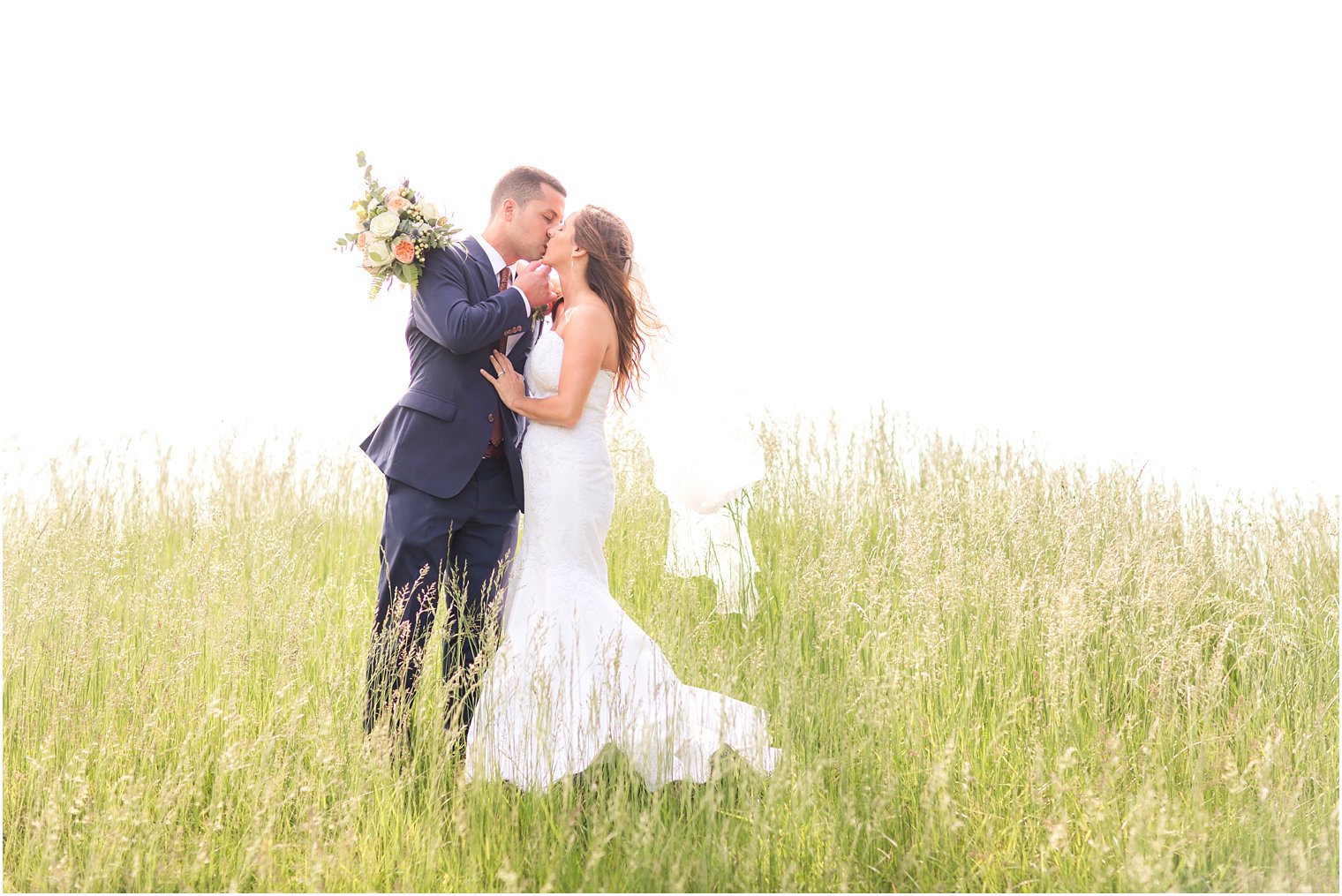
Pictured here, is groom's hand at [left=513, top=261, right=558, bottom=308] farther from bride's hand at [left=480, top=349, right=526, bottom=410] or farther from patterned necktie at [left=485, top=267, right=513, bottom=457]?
bride's hand at [left=480, top=349, right=526, bottom=410]

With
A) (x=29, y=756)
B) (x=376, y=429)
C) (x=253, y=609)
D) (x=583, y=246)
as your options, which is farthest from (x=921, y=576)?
(x=29, y=756)

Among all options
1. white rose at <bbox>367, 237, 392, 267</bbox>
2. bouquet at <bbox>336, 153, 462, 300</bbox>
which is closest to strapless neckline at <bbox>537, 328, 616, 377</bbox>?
bouquet at <bbox>336, 153, 462, 300</bbox>

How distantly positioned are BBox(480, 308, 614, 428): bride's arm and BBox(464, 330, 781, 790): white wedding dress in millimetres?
82

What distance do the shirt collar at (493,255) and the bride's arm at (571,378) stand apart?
1.59 ft

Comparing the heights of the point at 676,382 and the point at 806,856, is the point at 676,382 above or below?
above

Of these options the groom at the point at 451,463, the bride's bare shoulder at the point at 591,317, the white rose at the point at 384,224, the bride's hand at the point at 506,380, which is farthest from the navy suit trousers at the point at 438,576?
the white rose at the point at 384,224

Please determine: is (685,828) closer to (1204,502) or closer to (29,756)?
(29,756)

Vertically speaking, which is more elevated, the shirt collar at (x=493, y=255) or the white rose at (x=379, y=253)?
the shirt collar at (x=493, y=255)

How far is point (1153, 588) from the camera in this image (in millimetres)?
4246

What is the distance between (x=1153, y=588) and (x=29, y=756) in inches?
177

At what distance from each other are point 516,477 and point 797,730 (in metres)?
1.57

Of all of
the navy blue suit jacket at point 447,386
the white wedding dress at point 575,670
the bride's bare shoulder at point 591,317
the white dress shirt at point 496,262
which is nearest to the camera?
the white wedding dress at point 575,670

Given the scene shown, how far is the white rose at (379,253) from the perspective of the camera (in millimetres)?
4090

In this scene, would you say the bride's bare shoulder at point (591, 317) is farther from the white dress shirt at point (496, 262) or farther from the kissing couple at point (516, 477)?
the white dress shirt at point (496, 262)
